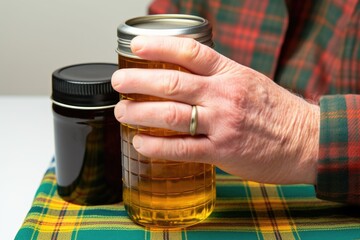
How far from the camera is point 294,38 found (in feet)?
4.02

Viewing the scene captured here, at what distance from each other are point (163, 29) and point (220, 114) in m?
0.12

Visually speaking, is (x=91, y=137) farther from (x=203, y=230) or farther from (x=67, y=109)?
(x=203, y=230)

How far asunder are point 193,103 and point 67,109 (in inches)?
7.1

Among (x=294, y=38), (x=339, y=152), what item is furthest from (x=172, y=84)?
(x=294, y=38)

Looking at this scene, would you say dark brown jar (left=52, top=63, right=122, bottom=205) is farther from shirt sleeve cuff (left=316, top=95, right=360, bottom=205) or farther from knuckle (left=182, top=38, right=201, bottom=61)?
shirt sleeve cuff (left=316, top=95, right=360, bottom=205)

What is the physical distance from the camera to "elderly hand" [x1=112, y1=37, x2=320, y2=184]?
0.70 meters

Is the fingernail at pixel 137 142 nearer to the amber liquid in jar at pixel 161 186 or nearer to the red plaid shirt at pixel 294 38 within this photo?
the amber liquid in jar at pixel 161 186

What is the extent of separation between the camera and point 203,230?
775 millimetres

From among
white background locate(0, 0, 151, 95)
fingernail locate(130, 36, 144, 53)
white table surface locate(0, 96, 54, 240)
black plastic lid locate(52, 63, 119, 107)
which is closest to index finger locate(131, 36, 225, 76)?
fingernail locate(130, 36, 144, 53)

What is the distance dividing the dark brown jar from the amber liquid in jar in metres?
0.03

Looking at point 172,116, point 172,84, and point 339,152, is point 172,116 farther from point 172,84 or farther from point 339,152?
point 339,152

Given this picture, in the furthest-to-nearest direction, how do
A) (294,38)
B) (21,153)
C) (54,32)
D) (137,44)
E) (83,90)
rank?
(54,32) < (294,38) < (21,153) < (83,90) < (137,44)

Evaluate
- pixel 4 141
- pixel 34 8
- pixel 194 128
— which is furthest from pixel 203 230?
pixel 34 8

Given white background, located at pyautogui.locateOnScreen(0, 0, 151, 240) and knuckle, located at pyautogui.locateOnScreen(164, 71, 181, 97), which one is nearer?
knuckle, located at pyautogui.locateOnScreen(164, 71, 181, 97)
